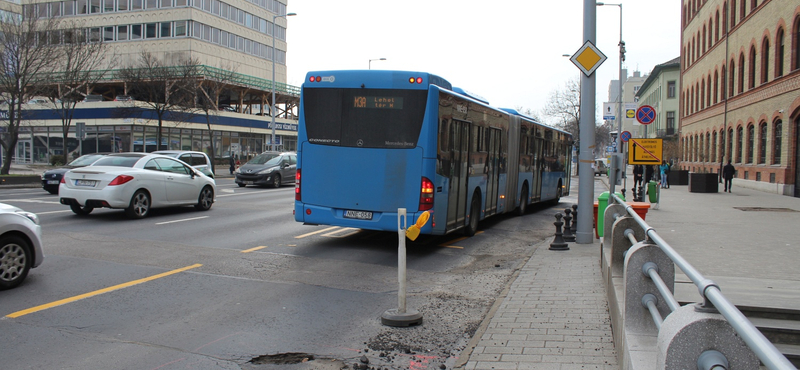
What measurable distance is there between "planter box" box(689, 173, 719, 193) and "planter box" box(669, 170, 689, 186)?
940 cm

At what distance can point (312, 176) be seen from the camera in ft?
34.8

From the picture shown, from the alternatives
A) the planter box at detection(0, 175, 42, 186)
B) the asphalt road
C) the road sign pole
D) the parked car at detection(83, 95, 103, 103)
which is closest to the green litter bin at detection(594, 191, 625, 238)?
the road sign pole

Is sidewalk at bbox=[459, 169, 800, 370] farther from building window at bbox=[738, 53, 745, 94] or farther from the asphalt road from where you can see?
building window at bbox=[738, 53, 745, 94]

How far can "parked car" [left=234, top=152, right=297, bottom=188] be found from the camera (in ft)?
89.6

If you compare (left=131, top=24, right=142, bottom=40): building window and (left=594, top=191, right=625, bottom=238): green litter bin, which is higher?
(left=131, top=24, right=142, bottom=40): building window

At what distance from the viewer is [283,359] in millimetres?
4938

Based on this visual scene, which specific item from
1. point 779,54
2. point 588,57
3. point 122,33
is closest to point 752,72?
point 779,54

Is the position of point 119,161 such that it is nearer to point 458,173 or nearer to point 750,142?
point 458,173

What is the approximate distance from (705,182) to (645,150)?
17.1 meters

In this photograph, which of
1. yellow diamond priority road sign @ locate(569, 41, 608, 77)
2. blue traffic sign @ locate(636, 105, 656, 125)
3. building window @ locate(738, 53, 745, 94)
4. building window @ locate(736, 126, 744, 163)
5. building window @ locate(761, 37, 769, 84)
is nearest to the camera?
yellow diamond priority road sign @ locate(569, 41, 608, 77)

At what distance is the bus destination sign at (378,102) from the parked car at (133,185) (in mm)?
6446

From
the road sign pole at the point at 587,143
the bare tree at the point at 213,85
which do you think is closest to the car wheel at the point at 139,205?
the road sign pole at the point at 587,143

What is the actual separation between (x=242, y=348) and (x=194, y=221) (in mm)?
9248

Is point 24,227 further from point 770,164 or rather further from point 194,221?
point 770,164
